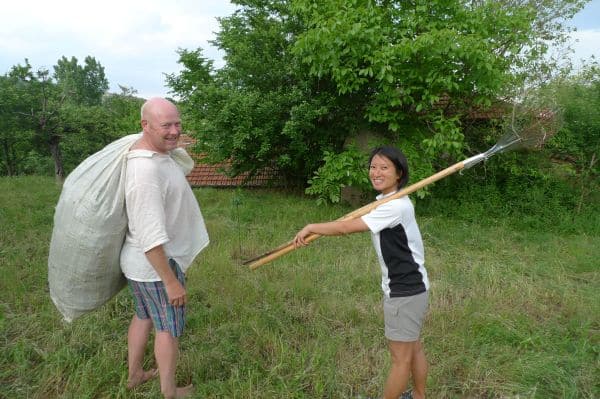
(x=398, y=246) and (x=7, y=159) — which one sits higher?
(x=398, y=246)

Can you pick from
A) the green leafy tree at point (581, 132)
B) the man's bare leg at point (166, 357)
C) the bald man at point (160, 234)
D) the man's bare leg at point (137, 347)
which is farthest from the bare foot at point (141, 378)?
the green leafy tree at point (581, 132)

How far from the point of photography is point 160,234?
210cm

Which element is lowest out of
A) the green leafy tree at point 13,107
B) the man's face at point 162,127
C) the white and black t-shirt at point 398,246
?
the white and black t-shirt at point 398,246

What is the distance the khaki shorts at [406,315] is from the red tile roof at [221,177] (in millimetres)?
6091

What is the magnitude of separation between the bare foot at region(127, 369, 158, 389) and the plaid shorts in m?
0.57

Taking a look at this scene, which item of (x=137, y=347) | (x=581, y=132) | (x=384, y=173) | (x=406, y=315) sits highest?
(x=581, y=132)

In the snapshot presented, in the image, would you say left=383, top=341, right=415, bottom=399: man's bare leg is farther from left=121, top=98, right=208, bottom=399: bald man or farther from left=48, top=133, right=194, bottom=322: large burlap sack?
left=48, top=133, right=194, bottom=322: large burlap sack

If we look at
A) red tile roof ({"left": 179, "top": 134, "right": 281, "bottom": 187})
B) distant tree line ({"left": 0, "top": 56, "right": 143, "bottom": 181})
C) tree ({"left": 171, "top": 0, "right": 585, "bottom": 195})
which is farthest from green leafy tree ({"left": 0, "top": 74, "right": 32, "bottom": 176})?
tree ({"left": 171, "top": 0, "right": 585, "bottom": 195})

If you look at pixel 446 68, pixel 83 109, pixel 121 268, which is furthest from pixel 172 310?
pixel 83 109

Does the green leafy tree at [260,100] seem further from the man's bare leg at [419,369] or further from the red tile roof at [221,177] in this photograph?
the man's bare leg at [419,369]

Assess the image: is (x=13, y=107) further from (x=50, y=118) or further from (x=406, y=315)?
(x=406, y=315)

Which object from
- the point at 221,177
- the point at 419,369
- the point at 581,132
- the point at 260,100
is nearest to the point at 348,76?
the point at 260,100

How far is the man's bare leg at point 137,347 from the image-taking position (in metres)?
2.60

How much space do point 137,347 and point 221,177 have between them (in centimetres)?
959
